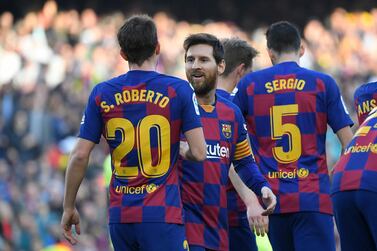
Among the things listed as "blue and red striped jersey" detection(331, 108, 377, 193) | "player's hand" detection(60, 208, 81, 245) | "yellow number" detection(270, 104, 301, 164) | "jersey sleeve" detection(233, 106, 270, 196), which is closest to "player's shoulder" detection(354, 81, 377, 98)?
"yellow number" detection(270, 104, 301, 164)

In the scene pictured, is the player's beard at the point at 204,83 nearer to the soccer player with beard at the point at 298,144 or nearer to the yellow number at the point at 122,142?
the soccer player with beard at the point at 298,144

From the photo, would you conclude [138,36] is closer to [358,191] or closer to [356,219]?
[358,191]

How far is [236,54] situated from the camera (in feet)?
37.8

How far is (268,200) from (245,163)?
1.51 ft

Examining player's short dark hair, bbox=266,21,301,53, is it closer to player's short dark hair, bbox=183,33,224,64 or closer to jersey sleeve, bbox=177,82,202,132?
player's short dark hair, bbox=183,33,224,64

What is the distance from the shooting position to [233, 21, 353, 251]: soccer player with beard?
1062cm

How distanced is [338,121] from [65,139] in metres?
13.8

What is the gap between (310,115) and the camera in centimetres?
1063

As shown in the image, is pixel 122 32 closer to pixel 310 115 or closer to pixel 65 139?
pixel 310 115

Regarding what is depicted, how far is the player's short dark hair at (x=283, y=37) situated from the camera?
10.9 meters

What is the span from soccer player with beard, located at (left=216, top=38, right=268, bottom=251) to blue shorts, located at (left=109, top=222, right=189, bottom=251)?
2.81 ft

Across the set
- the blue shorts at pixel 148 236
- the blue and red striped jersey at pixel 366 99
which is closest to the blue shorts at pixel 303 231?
the blue and red striped jersey at pixel 366 99

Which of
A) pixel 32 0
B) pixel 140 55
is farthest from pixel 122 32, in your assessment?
pixel 32 0

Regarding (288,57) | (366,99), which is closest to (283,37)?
(288,57)
